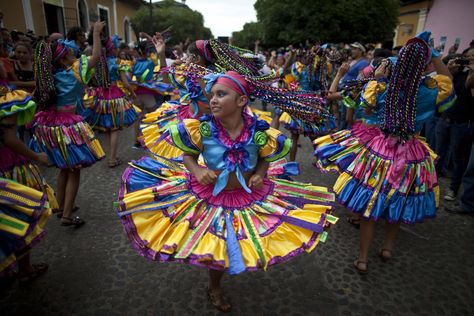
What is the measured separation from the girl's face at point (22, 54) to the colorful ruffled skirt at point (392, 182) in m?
4.36

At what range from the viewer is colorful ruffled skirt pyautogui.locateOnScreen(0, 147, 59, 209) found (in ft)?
8.51

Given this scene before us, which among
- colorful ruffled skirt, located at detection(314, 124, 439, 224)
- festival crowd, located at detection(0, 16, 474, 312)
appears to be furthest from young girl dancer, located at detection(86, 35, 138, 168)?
colorful ruffled skirt, located at detection(314, 124, 439, 224)

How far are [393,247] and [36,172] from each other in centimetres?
380

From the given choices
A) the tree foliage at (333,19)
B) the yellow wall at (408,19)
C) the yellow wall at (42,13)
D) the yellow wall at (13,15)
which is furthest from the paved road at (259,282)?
the yellow wall at (408,19)

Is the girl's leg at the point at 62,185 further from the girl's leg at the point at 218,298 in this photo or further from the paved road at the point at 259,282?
the girl's leg at the point at 218,298

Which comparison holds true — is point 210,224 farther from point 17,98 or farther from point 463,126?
point 463,126

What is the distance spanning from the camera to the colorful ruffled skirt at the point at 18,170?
8.51ft

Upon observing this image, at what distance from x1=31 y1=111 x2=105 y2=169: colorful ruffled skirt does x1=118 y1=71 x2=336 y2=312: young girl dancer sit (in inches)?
58.4

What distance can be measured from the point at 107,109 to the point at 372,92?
467 centimetres

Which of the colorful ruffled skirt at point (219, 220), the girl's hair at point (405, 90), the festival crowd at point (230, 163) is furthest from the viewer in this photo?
the girl's hair at point (405, 90)

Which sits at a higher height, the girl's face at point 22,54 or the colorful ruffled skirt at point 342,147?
the girl's face at point 22,54

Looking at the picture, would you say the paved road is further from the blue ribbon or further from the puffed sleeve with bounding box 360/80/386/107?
the puffed sleeve with bounding box 360/80/386/107

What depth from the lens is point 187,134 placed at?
7.64ft

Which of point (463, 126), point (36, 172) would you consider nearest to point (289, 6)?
point (463, 126)
